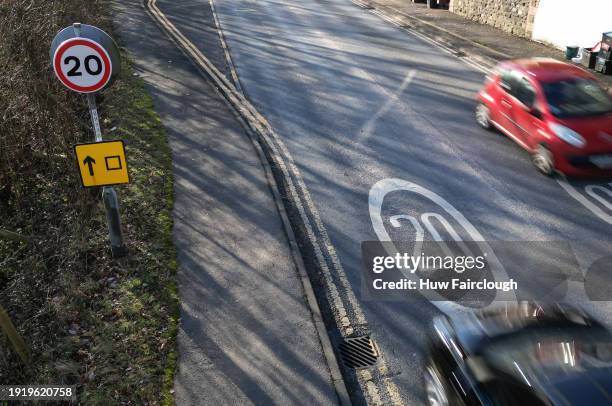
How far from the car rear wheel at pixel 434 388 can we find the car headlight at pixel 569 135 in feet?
20.2

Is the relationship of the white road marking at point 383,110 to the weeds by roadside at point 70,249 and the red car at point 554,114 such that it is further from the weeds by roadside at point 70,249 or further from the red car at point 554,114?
the weeds by roadside at point 70,249

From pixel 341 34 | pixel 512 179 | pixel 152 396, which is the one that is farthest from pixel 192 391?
pixel 341 34

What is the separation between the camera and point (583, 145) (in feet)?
32.1

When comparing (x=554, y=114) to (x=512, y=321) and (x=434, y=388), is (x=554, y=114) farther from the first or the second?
(x=434, y=388)

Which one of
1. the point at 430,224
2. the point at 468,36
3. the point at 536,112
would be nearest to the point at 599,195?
the point at 536,112

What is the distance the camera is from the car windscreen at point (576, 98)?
408 inches

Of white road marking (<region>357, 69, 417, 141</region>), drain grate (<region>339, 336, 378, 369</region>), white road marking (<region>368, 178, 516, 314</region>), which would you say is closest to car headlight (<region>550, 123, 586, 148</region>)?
white road marking (<region>368, 178, 516, 314</region>)

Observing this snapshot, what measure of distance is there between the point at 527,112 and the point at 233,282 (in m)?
7.21

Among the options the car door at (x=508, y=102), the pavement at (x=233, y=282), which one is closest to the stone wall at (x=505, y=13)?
the car door at (x=508, y=102)

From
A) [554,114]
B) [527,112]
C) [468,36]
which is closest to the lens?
[554,114]

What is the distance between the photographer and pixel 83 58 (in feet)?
22.3

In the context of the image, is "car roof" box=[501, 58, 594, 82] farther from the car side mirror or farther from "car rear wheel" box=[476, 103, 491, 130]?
"car rear wheel" box=[476, 103, 491, 130]

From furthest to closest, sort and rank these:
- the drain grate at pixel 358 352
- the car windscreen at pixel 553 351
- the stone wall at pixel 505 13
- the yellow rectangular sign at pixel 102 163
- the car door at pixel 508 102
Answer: the stone wall at pixel 505 13 → the car door at pixel 508 102 → the yellow rectangular sign at pixel 102 163 → the drain grate at pixel 358 352 → the car windscreen at pixel 553 351

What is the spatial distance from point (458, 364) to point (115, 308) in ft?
15.0
